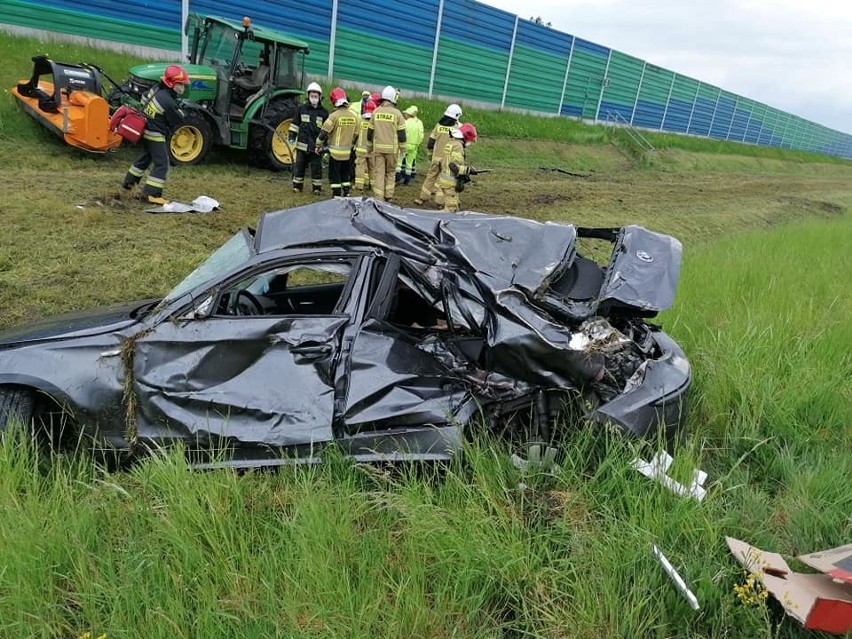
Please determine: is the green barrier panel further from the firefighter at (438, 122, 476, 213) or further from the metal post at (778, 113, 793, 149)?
the metal post at (778, 113, 793, 149)

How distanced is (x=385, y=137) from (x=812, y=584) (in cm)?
860

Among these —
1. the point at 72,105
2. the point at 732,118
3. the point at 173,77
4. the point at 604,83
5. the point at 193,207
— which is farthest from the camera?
the point at 732,118

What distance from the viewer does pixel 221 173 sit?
10.3 meters

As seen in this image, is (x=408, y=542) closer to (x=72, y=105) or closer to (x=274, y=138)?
(x=72, y=105)

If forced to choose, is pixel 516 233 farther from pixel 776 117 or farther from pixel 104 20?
pixel 776 117

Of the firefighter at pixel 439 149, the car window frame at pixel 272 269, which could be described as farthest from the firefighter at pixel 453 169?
the car window frame at pixel 272 269

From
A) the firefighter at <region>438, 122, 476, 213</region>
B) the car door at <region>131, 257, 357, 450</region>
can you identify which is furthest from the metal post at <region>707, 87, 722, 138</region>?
the car door at <region>131, 257, 357, 450</region>

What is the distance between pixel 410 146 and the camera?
1203 cm

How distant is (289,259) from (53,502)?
153 centimetres

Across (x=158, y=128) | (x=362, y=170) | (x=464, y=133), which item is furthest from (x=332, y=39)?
(x=158, y=128)

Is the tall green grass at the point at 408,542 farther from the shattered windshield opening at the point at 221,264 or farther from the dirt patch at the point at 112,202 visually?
the dirt patch at the point at 112,202

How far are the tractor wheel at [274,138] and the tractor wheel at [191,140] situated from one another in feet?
2.77

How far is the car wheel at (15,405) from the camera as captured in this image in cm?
304

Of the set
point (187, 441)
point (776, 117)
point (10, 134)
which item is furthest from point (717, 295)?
point (776, 117)
